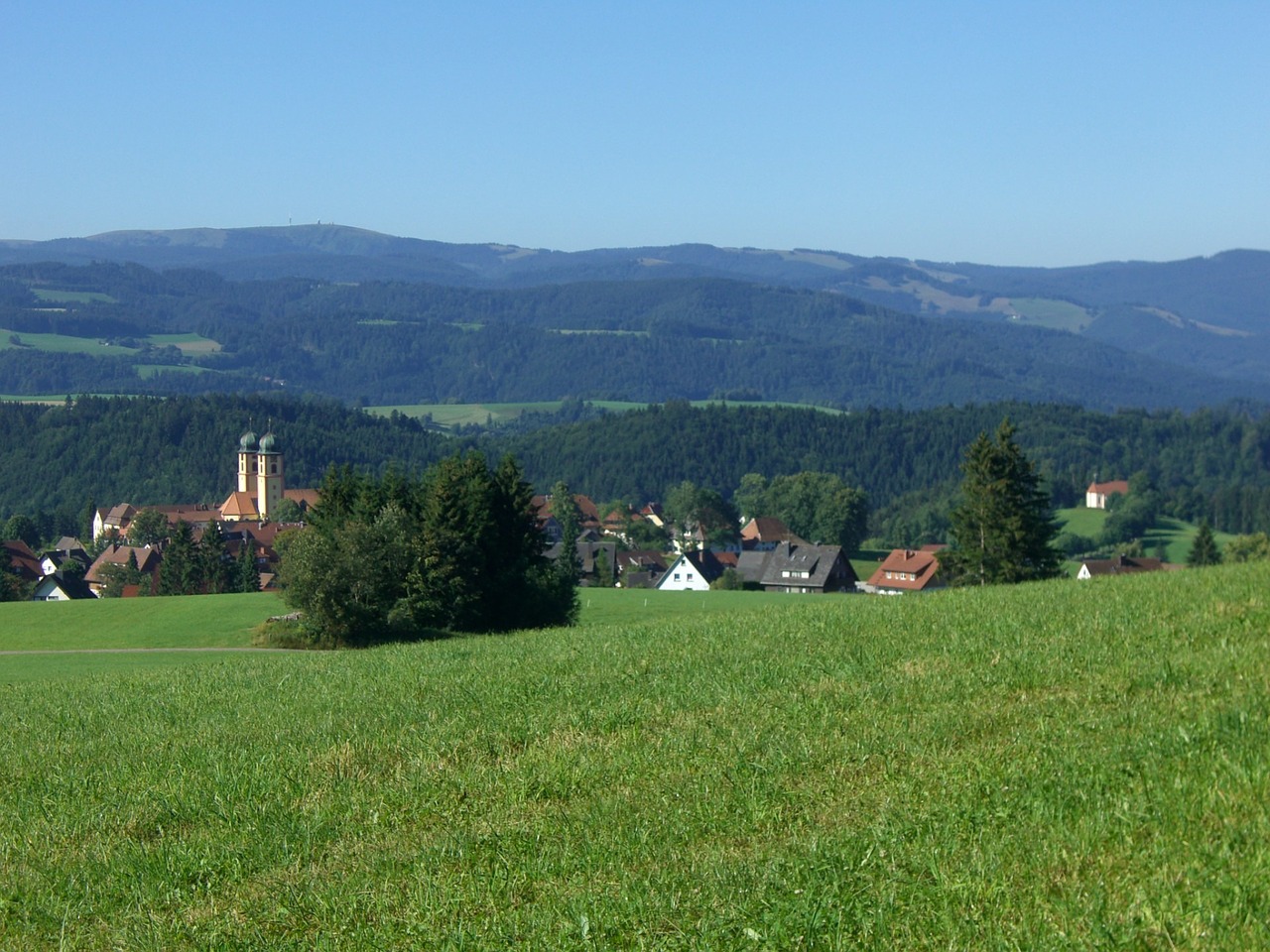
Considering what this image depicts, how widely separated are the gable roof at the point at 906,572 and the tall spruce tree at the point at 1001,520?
42.7 metres

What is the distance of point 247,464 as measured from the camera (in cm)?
16862

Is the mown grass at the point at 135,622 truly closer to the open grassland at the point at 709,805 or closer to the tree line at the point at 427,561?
the tree line at the point at 427,561

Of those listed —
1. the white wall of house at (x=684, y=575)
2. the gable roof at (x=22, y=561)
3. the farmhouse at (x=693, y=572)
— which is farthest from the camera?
the gable roof at (x=22, y=561)

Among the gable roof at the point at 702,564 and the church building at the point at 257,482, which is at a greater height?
the gable roof at the point at 702,564

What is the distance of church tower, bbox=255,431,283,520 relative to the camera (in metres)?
165

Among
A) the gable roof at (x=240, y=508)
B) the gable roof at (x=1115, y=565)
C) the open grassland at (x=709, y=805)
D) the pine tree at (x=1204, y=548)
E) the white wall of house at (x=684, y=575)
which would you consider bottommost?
the gable roof at (x=240, y=508)

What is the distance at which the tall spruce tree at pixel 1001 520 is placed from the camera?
48.3m

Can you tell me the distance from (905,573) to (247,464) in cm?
10007

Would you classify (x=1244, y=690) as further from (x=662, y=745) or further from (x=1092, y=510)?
(x=1092, y=510)

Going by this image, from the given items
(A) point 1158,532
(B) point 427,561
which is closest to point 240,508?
(A) point 1158,532

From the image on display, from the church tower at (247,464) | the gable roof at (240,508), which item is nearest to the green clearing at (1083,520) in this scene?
the gable roof at (240,508)

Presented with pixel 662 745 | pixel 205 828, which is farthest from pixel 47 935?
pixel 662 745

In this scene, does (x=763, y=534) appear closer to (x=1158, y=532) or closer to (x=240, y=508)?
(x=1158, y=532)

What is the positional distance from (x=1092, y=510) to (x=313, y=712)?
136m
